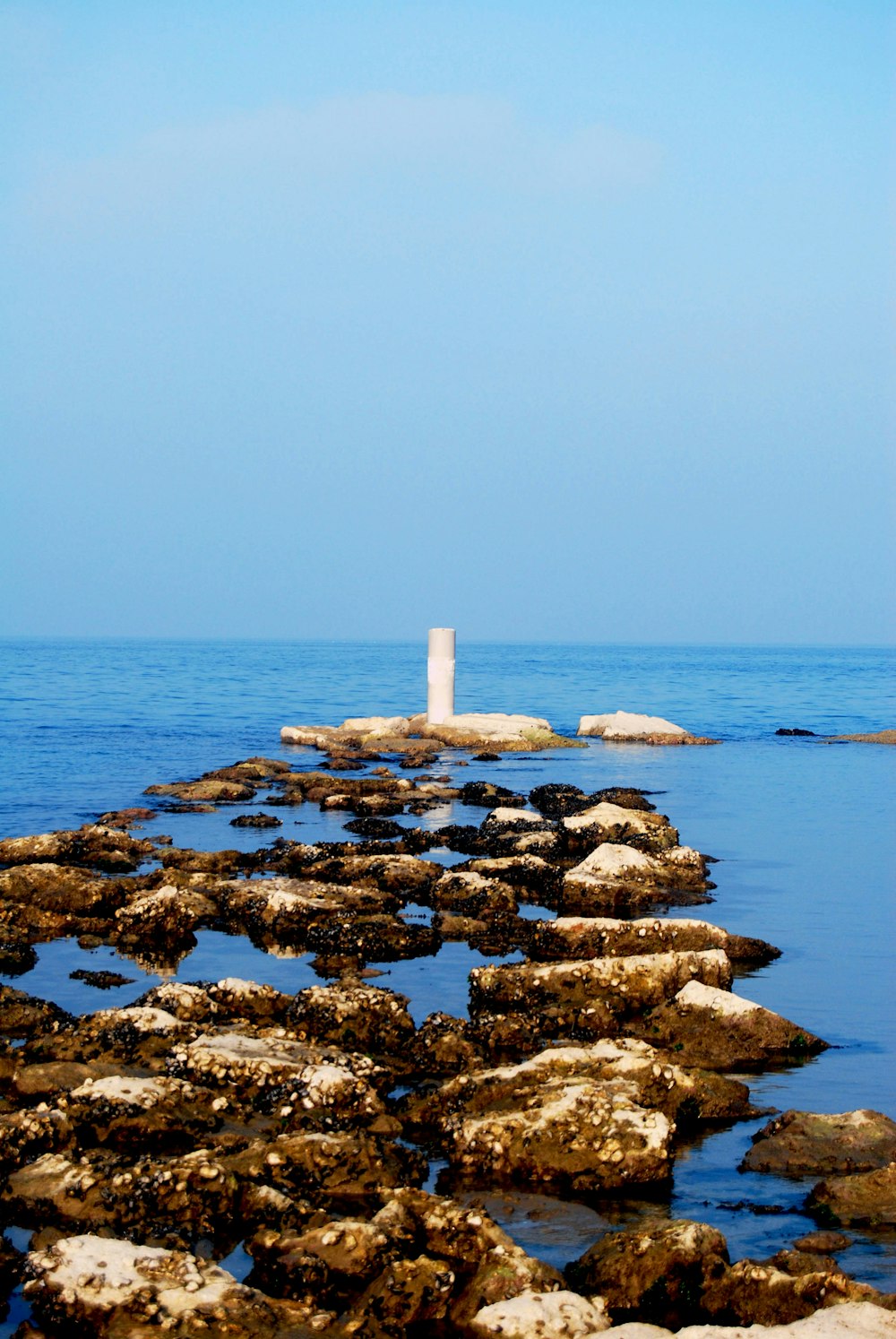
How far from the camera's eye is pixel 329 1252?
20.3ft

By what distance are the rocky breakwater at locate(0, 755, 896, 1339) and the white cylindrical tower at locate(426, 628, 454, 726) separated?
22.6 meters

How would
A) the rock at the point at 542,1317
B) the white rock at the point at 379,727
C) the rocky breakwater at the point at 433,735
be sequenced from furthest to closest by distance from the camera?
the white rock at the point at 379,727 → the rocky breakwater at the point at 433,735 → the rock at the point at 542,1317

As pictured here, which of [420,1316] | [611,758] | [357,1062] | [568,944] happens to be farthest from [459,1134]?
[611,758]

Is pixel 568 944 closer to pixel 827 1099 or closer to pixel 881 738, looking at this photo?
pixel 827 1099

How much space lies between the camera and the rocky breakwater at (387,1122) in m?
5.81

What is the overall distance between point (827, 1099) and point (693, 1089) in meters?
1.02

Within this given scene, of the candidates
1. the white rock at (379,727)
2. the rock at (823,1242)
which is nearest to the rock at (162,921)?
the rock at (823,1242)

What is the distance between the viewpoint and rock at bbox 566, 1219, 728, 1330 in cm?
594

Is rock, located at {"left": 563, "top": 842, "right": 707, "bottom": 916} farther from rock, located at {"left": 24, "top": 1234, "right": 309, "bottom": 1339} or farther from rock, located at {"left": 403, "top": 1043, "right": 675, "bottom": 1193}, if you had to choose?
rock, located at {"left": 24, "top": 1234, "right": 309, "bottom": 1339}

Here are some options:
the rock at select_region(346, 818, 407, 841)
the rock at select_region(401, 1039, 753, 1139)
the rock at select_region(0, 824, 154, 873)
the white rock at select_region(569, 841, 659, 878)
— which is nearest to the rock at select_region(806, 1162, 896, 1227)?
the rock at select_region(401, 1039, 753, 1139)

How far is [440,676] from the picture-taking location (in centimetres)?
3819

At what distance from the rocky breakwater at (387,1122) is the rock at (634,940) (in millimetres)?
27

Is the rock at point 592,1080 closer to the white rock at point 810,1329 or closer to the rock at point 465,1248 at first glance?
the rock at point 465,1248

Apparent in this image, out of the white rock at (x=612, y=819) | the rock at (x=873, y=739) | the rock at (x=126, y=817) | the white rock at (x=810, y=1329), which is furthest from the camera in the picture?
the rock at (x=873, y=739)
